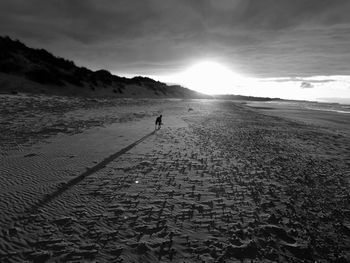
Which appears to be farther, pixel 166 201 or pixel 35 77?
pixel 35 77

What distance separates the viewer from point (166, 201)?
21.7ft

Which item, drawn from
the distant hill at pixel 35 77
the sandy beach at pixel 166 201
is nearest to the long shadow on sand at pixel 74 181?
the sandy beach at pixel 166 201

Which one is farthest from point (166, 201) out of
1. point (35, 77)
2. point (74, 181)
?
point (35, 77)

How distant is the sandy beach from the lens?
4.69 meters

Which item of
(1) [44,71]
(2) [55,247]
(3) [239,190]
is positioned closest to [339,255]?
(3) [239,190]

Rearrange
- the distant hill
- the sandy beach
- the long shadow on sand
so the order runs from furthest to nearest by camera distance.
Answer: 1. the distant hill
2. the long shadow on sand
3. the sandy beach

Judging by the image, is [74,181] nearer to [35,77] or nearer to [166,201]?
[166,201]

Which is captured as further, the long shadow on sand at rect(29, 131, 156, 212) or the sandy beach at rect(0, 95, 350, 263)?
the long shadow on sand at rect(29, 131, 156, 212)

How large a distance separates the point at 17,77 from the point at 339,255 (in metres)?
40.2

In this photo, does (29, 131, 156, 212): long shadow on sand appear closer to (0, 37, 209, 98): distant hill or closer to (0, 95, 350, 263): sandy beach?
(0, 95, 350, 263): sandy beach

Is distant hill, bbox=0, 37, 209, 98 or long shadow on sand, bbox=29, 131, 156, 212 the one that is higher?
distant hill, bbox=0, 37, 209, 98

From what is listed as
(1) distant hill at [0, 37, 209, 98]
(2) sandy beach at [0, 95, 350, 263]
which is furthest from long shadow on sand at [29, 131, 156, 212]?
(1) distant hill at [0, 37, 209, 98]

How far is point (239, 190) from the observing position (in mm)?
7531

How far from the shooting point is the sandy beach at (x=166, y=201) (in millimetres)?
4688
